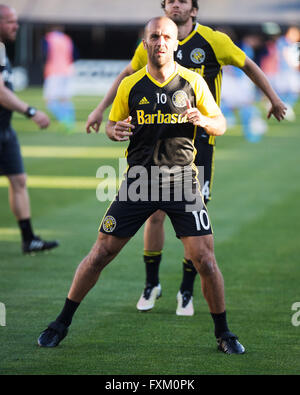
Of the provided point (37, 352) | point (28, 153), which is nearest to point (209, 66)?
point (37, 352)

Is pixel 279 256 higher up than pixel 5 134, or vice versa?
pixel 5 134

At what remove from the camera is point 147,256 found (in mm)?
7828

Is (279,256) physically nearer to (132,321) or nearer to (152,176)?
(132,321)

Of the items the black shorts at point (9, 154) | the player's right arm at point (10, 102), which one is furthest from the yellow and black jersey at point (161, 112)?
the black shorts at point (9, 154)

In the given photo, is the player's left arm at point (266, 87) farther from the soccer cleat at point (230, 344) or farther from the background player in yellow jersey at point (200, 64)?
the soccer cleat at point (230, 344)

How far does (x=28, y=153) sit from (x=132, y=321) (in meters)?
12.4

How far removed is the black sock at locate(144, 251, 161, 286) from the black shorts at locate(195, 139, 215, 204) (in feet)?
2.32

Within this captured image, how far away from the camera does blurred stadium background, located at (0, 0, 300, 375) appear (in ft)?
20.3

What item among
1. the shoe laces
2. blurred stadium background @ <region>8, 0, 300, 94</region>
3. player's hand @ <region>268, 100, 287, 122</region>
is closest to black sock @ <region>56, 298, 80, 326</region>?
the shoe laces

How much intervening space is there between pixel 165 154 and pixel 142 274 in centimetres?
287

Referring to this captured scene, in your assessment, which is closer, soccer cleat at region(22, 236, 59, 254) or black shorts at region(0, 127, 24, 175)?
black shorts at region(0, 127, 24, 175)

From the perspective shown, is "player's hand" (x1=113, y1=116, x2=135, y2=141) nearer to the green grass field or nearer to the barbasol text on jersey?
the barbasol text on jersey

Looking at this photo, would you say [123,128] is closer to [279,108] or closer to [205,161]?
[205,161]

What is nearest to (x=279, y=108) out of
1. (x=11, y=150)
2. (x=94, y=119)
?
(x=94, y=119)
